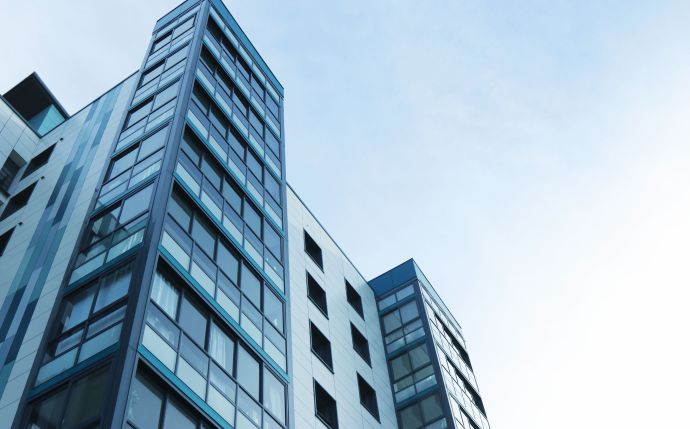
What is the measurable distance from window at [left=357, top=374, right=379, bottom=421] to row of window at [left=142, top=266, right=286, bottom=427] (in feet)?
35.0

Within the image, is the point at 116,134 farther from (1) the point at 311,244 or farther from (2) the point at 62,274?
(1) the point at 311,244

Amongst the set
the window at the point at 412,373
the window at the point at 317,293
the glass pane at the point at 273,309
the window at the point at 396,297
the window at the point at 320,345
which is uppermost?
the window at the point at 396,297

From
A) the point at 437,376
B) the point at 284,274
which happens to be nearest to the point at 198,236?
the point at 284,274

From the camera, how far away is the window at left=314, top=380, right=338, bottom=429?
25828 mm

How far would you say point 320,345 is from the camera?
96.2 ft

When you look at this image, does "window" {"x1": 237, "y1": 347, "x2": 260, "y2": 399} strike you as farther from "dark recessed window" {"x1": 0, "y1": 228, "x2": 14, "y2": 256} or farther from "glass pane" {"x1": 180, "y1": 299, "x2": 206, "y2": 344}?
"dark recessed window" {"x1": 0, "y1": 228, "x2": 14, "y2": 256}

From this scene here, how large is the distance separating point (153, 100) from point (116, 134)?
1.99 meters

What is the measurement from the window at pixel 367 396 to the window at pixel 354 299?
5.38m

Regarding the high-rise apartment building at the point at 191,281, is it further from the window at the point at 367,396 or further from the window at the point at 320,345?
the window at the point at 367,396

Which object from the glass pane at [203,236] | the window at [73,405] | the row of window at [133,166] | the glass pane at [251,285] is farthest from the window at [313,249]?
the window at [73,405]

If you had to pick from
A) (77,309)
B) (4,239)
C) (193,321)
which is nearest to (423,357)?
(193,321)

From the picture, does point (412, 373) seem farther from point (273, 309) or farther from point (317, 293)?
point (273, 309)

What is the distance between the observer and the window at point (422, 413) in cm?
3145

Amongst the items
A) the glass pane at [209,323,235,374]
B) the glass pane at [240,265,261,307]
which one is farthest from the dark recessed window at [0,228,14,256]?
the glass pane at [209,323,235,374]
